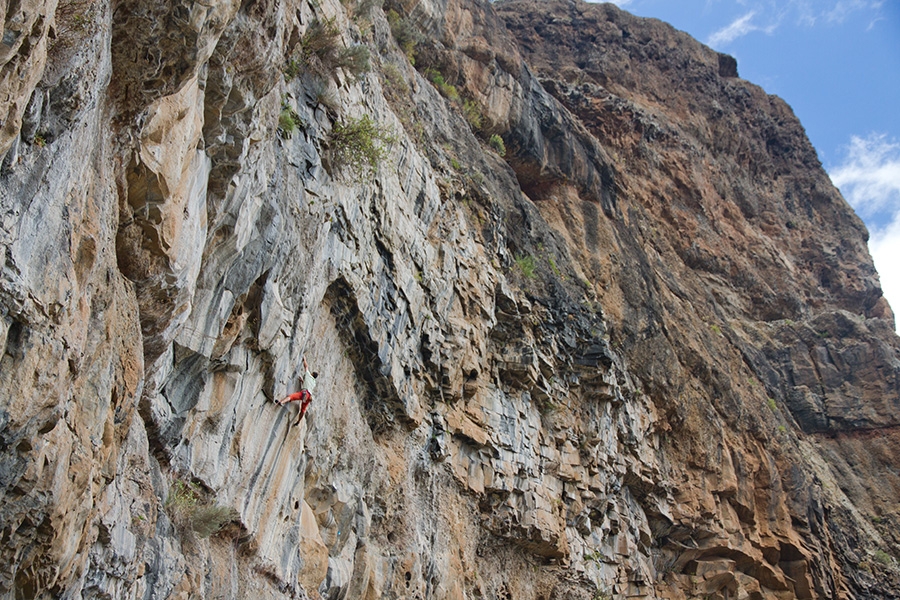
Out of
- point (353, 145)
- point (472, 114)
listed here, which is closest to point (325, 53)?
point (353, 145)

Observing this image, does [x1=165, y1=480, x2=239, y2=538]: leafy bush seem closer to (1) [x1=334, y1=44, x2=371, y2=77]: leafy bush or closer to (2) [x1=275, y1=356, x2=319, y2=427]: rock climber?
(2) [x1=275, y1=356, x2=319, y2=427]: rock climber

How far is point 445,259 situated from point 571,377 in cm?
502

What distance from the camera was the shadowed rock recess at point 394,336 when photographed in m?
4.76

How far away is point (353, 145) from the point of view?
429 inches

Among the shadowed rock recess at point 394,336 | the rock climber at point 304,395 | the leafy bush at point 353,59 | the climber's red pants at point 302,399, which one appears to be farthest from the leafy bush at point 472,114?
the climber's red pants at point 302,399

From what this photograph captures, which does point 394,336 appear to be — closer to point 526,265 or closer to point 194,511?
point 194,511

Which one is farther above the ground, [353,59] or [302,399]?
[353,59]

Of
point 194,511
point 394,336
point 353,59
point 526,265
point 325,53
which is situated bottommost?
point 194,511

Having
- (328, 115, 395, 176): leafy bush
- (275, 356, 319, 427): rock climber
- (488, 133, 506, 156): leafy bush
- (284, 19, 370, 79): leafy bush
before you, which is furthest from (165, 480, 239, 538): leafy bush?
(488, 133, 506, 156): leafy bush

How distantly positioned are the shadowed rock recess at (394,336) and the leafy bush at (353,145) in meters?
0.05

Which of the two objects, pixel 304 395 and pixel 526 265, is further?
pixel 526 265

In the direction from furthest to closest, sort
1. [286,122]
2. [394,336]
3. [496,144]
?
1. [496,144]
2. [394,336]
3. [286,122]

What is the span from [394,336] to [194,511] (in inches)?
213

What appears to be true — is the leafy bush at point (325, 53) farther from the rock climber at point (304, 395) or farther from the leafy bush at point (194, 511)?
the leafy bush at point (194, 511)
